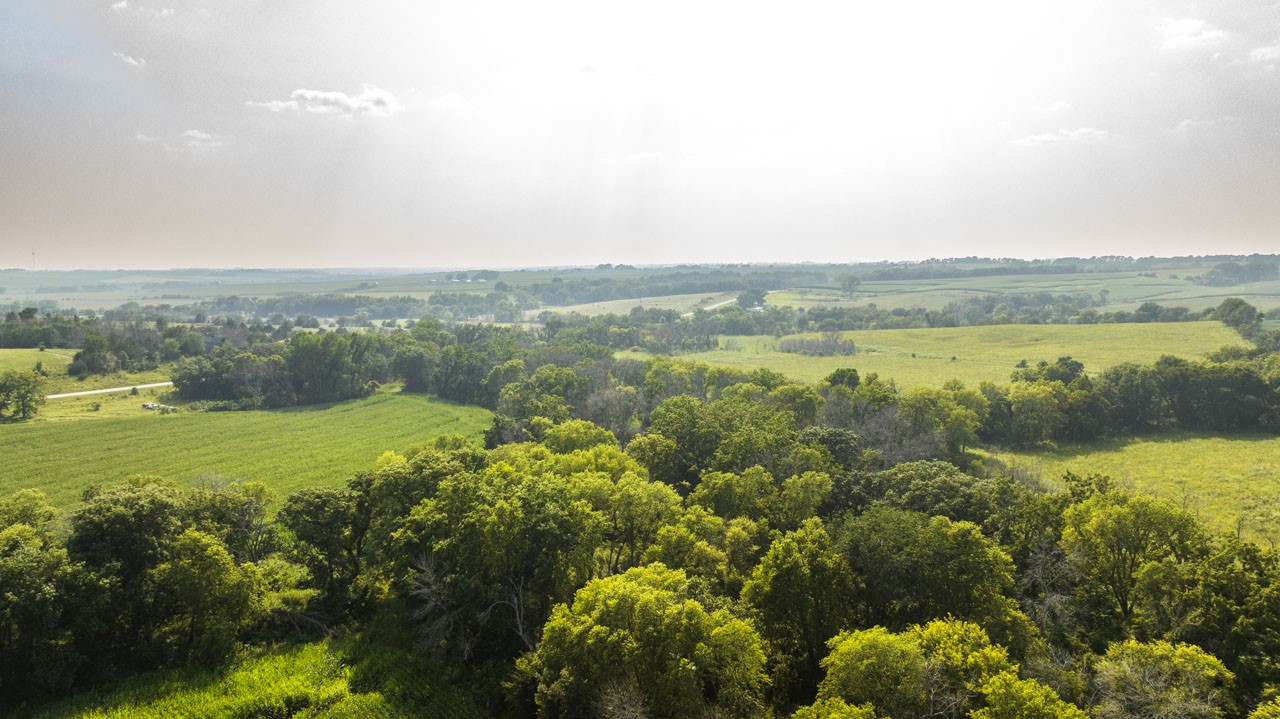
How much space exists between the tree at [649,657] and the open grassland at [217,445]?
41.5m

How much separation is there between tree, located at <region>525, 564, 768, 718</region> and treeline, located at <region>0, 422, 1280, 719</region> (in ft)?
0.35

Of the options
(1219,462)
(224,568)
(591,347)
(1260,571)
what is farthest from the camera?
(591,347)

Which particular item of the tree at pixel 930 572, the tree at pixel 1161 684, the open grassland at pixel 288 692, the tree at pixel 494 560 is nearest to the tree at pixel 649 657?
the tree at pixel 494 560

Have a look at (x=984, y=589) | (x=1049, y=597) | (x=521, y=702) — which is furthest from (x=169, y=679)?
(x=1049, y=597)

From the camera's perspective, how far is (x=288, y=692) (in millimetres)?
27734

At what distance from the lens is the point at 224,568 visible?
99.7ft

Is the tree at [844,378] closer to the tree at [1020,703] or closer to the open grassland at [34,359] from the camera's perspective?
the tree at [1020,703]

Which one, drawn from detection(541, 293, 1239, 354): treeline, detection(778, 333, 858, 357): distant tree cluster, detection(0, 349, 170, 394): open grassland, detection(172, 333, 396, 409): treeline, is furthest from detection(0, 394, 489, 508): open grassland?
detection(778, 333, 858, 357): distant tree cluster

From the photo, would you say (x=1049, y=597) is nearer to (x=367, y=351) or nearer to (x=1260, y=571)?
(x=1260, y=571)

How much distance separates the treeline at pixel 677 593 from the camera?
23.0m

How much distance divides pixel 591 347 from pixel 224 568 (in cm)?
8304

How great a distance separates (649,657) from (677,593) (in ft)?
12.6

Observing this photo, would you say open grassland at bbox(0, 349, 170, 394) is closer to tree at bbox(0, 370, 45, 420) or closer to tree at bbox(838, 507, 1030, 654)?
tree at bbox(0, 370, 45, 420)

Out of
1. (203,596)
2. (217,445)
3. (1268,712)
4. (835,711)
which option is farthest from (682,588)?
(217,445)
